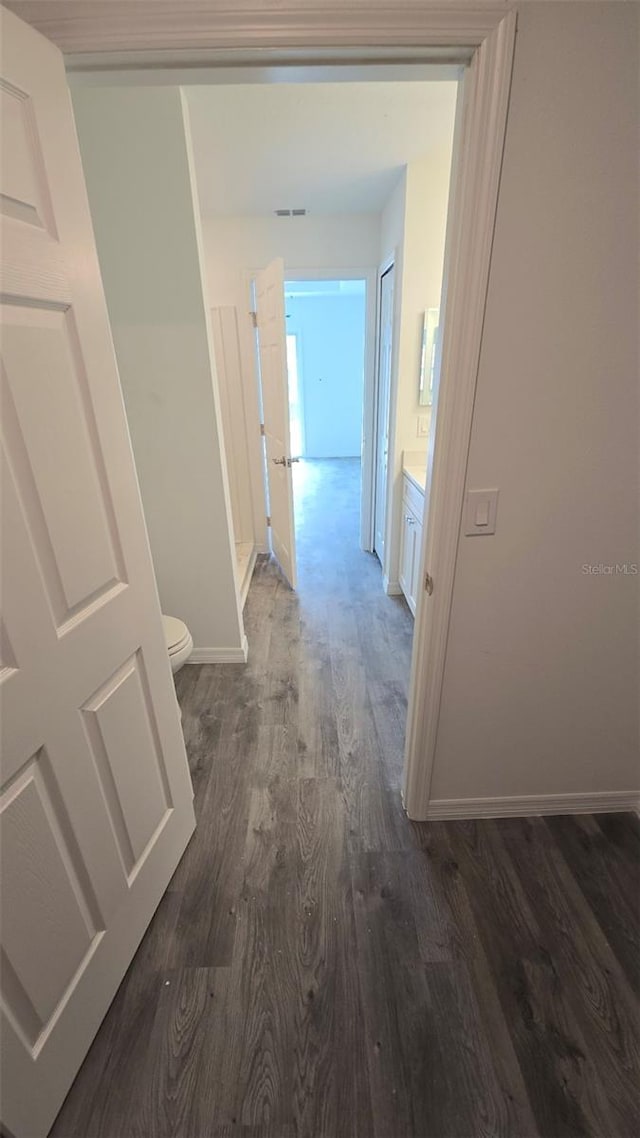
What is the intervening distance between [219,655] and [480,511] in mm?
1784

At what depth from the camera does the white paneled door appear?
0.75 m

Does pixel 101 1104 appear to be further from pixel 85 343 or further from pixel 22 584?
pixel 85 343

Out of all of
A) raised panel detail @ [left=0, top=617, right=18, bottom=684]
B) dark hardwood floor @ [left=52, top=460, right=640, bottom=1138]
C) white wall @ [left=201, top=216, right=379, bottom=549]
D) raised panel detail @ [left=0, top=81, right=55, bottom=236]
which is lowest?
dark hardwood floor @ [left=52, top=460, right=640, bottom=1138]


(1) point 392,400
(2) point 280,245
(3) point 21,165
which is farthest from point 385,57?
(2) point 280,245

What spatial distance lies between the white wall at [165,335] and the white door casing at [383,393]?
4.48ft

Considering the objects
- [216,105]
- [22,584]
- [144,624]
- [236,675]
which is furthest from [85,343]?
[236,675]

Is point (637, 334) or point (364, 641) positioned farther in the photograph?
point (364, 641)

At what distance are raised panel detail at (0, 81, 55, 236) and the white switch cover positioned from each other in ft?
3.46

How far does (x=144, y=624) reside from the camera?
3.81ft

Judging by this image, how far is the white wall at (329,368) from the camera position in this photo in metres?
6.67

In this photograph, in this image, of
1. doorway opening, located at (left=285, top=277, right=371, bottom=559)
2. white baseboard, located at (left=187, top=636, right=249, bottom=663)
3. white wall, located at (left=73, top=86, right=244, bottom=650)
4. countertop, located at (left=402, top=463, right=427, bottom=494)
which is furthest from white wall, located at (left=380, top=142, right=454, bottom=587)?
doorway opening, located at (left=285, top=277, right=371, bottom=559)

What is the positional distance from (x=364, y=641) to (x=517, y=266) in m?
2.01

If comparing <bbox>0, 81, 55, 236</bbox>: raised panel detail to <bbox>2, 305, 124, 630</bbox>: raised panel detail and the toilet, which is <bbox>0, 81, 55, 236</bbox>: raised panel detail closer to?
<bbox>2, 305, 124, 630</bbox>: raised panel detail

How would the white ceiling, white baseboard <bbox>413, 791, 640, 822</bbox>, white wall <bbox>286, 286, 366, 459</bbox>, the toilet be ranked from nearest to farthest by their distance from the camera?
white baseboard <bbox>413, 791, 640, 822</bbox> < the white ceiling < the toilet < white wall <bbox>286, 286, 366, 459</bbox>
